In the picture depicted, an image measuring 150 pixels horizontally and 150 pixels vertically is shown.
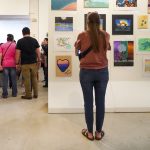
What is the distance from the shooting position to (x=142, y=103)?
199 inches

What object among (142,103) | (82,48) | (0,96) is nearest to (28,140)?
(82,48)

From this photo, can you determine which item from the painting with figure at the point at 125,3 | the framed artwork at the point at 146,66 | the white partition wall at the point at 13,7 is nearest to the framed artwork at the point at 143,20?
the painting with figure at the point at 125,3

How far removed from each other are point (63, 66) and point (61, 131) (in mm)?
1296

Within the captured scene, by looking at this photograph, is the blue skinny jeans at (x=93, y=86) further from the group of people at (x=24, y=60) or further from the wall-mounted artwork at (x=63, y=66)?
the group of people at (x=24, y=60)

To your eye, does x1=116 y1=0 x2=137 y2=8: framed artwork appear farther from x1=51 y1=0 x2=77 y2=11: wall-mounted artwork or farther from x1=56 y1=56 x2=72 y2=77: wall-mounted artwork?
x1=56 y1=56 x2=72 y2=77: wall-mounted artwork

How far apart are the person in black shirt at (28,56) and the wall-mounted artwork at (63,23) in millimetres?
1216

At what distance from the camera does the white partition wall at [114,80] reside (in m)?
4.98

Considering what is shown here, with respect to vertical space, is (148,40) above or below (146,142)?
above

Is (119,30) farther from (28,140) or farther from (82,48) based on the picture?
(28,140)

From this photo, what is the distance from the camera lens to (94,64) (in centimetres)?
361

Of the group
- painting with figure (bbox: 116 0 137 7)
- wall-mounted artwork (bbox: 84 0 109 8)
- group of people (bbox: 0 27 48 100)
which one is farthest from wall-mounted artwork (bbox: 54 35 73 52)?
group of people (bbox: 0 27 48 100)

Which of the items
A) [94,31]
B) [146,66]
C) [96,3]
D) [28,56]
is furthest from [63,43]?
[94,31]

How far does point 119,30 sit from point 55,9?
3.49 feet

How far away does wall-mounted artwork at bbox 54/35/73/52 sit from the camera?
4984mm
